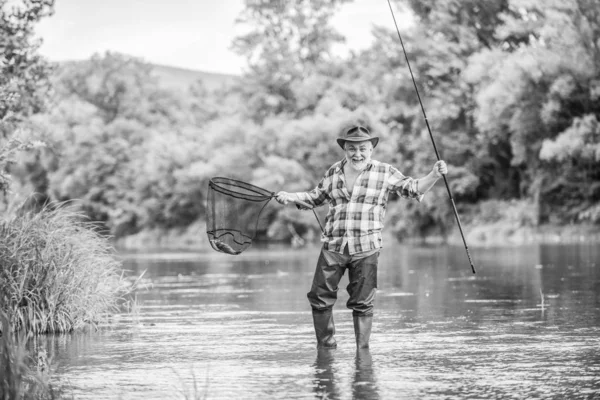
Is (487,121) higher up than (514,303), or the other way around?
(487,121)

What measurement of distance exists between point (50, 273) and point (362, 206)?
11.9ft

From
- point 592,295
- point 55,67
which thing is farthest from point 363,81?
point 592,295

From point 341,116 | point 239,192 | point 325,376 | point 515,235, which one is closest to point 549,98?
point 515,235

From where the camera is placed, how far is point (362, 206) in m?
9.85

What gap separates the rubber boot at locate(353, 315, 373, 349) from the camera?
9.89 m

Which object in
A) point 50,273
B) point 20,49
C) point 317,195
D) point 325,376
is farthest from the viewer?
point 20,49

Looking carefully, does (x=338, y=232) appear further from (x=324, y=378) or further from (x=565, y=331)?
(x=565, y=331)

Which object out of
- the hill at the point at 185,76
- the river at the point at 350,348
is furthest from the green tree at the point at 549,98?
the hill at the point at 185,76

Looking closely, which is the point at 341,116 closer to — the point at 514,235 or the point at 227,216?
the point at 514,235

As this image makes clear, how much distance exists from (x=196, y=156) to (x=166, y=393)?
63920mm

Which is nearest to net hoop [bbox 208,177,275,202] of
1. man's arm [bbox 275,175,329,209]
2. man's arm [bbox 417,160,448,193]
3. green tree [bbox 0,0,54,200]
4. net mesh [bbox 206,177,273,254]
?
net mesh [bbox 206,177,273,254]

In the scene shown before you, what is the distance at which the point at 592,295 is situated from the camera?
51.2ft

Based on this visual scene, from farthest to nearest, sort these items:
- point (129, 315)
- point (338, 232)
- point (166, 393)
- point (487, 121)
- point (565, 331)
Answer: point (487, 121)
point (129, 315)
point (565, 331)
point (338, 232)
point (166, 393)

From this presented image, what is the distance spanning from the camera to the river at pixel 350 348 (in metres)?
7.88
